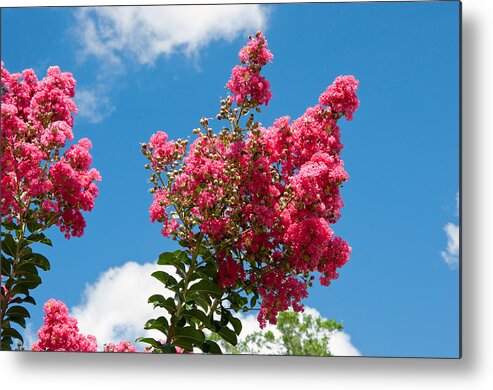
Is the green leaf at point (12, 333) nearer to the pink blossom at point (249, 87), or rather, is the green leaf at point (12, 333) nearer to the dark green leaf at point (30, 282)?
the dark green leaf at point (30, 282)

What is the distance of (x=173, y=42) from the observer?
354 centimetres

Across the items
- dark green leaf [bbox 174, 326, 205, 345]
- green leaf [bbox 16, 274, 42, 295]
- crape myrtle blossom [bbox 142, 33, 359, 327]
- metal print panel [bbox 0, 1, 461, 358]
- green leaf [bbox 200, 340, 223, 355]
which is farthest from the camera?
green leaf [bbox 16, 274, 42, 295]

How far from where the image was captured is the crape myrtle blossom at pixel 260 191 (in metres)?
2.93

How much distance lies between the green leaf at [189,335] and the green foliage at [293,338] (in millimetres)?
133

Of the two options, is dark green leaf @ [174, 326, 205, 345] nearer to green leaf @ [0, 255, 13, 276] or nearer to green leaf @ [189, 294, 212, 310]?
green leaf @ [189, 294, 212, 310]

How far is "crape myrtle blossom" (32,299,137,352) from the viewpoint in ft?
11.0

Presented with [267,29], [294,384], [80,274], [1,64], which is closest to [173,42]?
[267,29]

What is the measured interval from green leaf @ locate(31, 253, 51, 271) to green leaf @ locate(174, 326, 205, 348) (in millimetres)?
673

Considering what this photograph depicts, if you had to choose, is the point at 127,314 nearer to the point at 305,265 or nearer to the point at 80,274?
the point at 80,274

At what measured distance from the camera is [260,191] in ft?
9.72

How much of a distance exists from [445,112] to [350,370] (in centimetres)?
120

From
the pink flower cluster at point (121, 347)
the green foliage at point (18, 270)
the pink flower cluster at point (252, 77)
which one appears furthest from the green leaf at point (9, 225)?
the pink flower cluster at point (252, 77)

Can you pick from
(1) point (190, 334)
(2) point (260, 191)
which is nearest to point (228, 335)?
(1) point (190, 334)

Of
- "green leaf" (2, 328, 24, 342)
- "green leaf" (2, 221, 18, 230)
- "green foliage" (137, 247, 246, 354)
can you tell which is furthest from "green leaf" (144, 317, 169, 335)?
"green leaf" (2, 221, 18, 230)
